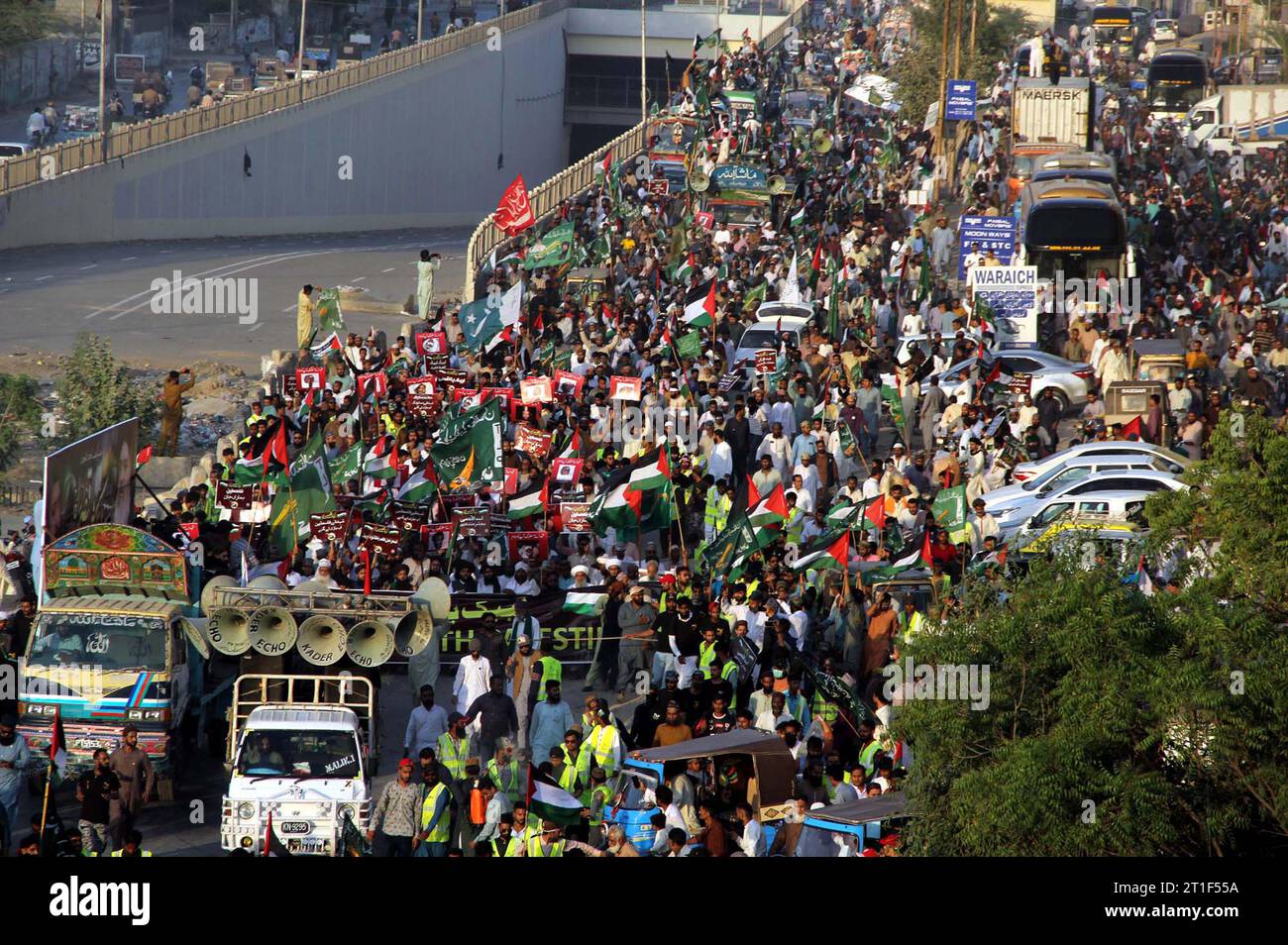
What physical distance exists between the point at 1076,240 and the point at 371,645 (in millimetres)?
20706

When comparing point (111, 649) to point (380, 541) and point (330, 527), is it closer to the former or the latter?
point (380, 541)

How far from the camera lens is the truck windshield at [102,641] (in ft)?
61.2

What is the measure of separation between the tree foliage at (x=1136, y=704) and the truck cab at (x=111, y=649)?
23.2ft

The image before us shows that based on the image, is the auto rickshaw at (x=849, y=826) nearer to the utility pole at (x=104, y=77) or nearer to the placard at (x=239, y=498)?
the placard at (x=239, y=498)

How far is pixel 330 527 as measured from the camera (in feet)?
77.3

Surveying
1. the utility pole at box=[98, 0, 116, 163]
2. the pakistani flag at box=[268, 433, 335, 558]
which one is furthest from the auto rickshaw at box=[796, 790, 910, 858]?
the utility pole at box=[98, 0, 116, 163]

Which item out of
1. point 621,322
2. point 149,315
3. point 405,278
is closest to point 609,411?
point 621,322

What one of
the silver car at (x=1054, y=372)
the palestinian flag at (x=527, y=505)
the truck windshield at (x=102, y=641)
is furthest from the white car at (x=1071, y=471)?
the truck windshield at (x=102, y=641)

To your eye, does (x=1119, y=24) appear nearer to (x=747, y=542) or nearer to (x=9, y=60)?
(x=9, y=60)

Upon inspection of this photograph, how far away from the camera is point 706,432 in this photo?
2644 centimetres

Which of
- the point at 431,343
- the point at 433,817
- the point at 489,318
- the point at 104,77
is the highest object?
the point at 104,77

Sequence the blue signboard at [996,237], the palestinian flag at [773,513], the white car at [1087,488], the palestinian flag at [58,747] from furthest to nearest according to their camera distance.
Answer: the blue signboard at [996,237] < the white car at [1087,488] < the palestinian flag at [773,513] < the palestinian flag at [58,747]

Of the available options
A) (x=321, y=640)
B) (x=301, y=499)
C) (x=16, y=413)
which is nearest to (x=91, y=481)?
(x=301, y=499)
